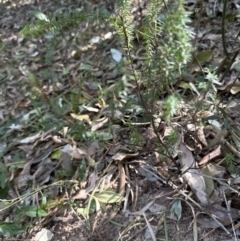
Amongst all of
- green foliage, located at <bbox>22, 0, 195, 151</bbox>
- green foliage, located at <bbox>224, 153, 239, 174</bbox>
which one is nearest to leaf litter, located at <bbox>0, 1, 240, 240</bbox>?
green foliage, located at <bbox>224, 153, 239, 174</bbox>

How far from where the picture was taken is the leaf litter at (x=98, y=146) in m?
1.38

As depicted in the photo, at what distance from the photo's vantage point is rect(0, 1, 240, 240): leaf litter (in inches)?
54.3

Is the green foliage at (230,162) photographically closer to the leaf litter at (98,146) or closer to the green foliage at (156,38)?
the leaf litter at (98,146)

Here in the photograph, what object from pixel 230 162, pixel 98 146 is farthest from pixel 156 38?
pixel 98 146

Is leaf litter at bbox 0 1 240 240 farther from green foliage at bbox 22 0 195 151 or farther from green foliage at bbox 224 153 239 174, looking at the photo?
green foliage at bbox 22 0 195 151

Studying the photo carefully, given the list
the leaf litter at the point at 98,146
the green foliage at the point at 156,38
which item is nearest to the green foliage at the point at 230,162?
the leaf litter at the point at 98,146

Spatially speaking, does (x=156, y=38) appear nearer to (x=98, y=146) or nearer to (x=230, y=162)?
(x=230, y=162)

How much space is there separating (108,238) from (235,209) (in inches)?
15.8

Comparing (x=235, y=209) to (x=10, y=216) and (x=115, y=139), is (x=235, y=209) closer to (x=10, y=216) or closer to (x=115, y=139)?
(x=115, y=139)

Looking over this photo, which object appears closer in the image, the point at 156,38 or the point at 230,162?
the point at 156,38

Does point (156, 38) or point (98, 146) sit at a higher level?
point (156, 38)

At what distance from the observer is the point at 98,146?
1592 millimetres

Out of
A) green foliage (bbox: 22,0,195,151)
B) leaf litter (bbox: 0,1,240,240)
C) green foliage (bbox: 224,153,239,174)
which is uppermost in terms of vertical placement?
green foliage (bbox: 22,0,195,151)

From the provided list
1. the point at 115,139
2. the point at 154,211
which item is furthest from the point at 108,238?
the point at 115,139
